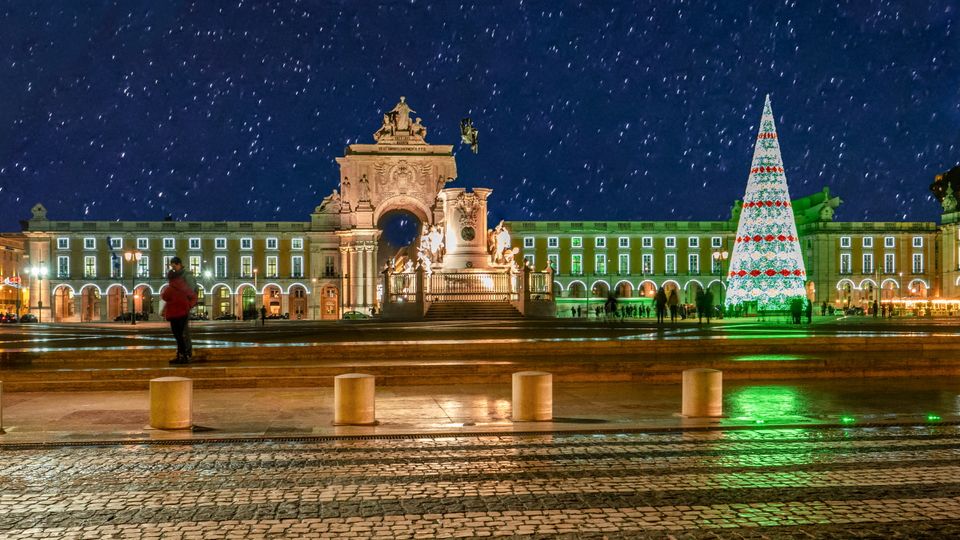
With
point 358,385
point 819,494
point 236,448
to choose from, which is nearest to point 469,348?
point 358,385

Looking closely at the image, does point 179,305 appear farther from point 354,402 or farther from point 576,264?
point 576,264

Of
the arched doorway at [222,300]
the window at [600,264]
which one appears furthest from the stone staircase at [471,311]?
the window at [600,264]

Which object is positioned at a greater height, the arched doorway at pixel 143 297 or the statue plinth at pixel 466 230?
the statue plinth at pixel 466 230

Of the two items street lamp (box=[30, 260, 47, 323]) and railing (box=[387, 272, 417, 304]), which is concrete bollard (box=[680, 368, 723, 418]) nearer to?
railing (box=[387, 272, 417, 304])

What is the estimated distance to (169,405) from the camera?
1169cm

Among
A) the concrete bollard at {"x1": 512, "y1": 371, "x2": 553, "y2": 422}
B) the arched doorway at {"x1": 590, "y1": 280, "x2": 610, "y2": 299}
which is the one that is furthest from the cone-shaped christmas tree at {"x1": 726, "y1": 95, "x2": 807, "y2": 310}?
the arched doorway at {"x1": 590, "y1": 280, "x2": 610, "y2": 299}

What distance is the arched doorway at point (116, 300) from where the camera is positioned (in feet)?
337

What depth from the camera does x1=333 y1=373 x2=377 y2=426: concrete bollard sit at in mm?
12148

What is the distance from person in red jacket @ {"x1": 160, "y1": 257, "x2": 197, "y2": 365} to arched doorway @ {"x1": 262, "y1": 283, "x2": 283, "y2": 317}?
87.9m

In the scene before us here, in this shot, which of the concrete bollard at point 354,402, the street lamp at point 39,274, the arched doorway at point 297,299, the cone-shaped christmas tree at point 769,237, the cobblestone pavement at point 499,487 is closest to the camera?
the cobblestone pavement at point 499,487

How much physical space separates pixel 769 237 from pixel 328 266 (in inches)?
2599

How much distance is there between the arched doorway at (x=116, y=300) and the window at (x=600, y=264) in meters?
53.5

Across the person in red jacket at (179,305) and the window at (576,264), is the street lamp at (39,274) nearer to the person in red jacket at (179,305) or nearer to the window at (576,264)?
the window at (576,264)

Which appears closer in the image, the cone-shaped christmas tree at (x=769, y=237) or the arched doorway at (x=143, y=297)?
the cone-shaped christmas tree at (x=769, y=237)
